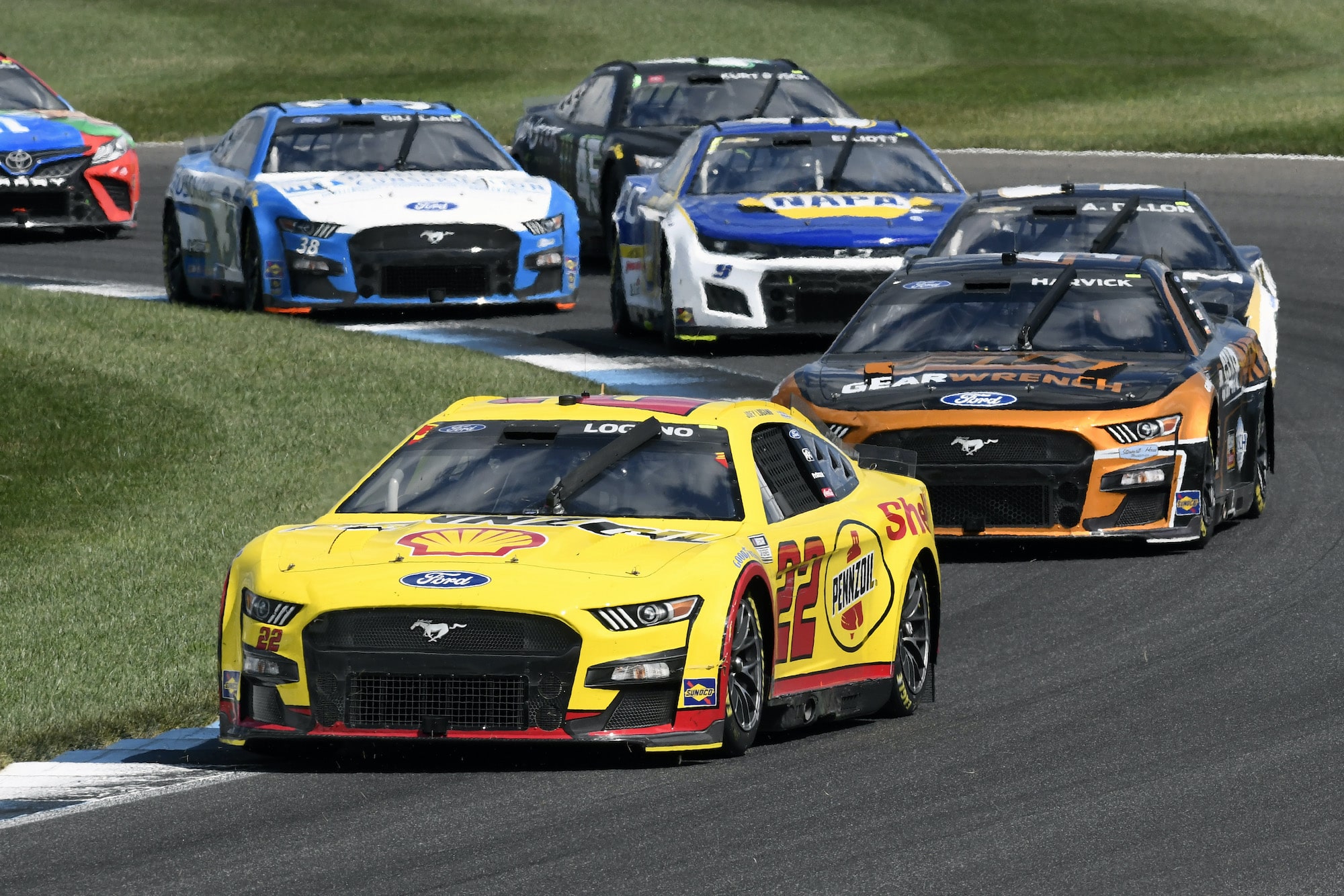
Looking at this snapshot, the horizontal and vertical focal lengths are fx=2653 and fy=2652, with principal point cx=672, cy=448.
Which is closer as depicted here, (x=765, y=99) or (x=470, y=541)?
(x=470, y=541)

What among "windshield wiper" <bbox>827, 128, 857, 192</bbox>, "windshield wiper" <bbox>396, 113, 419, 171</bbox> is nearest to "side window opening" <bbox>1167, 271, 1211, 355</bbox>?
"windshield wiper" <bbox>827, 128, 857, 192</bbox>

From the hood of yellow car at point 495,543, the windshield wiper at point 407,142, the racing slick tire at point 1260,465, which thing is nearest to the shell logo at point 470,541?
the hood of yellow car at point 495,543

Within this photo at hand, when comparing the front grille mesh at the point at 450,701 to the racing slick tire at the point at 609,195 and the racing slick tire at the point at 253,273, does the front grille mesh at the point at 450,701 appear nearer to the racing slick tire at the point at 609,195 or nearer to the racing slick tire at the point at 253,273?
the racing slick tire at the point at 253,273

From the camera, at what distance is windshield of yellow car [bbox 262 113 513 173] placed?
65.1ft

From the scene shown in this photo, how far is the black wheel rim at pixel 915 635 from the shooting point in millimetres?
9039

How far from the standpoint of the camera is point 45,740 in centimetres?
850

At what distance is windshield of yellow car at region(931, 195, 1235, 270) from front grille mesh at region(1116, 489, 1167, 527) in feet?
15.1

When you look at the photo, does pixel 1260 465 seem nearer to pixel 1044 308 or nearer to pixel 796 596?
pixel 1044 308

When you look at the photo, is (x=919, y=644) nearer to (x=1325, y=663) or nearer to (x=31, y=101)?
(x=1325, y=663)

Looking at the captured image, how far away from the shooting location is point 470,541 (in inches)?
312

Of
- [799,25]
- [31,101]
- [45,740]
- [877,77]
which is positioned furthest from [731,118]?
[799,25]

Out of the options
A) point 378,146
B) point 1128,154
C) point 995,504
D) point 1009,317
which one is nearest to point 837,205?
point 378,146

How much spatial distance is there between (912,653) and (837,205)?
909 cm

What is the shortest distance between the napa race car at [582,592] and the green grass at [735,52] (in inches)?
1098
